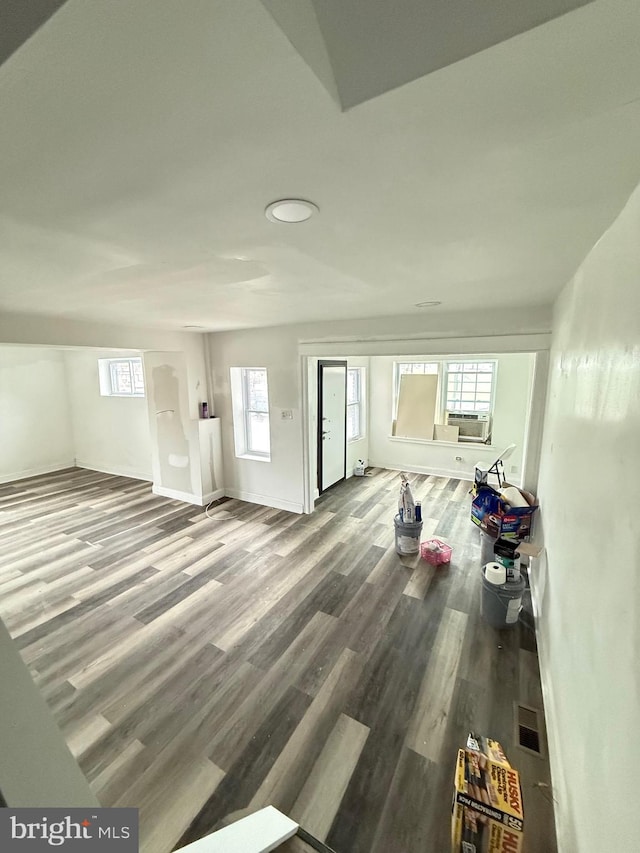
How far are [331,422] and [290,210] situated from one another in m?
4.13

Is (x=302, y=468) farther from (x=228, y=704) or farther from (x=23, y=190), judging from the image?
(x=23, y=190)

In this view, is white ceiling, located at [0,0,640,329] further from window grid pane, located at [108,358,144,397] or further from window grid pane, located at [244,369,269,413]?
window grid pane, located at [108,358,144,397]

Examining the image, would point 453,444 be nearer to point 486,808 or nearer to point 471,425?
point 471,425

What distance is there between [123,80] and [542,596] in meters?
3.09

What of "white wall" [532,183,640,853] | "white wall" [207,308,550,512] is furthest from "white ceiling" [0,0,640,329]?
"white wall" [207,308,550,512]

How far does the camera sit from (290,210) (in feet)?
A: 3.56

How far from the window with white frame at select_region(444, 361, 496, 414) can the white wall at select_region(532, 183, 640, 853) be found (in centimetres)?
379

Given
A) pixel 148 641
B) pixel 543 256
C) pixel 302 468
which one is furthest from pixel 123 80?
pixel 302 468

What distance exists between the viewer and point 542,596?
2301mm

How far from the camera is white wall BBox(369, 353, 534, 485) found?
5.20 m

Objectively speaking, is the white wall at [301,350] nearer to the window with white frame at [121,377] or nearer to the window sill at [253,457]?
the window sill at [253,457]

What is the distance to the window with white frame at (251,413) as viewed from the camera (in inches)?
187

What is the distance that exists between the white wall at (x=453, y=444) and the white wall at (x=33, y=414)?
595cm

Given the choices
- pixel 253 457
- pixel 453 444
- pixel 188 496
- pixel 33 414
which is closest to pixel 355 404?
pixel 453 444
